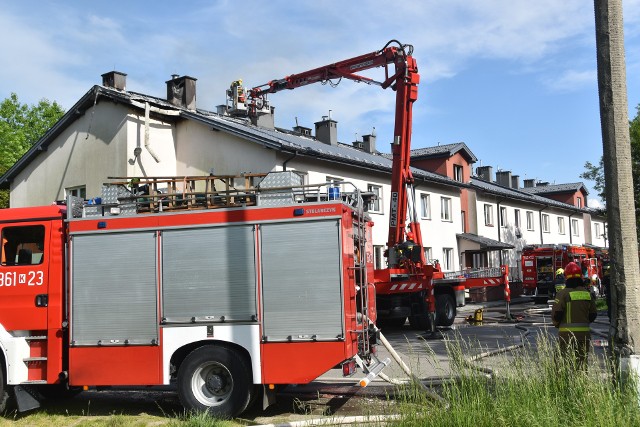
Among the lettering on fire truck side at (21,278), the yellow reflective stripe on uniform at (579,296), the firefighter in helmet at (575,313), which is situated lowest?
the firefighter in helmet at (575,313)

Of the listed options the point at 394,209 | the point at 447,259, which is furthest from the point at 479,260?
the point at 394,209

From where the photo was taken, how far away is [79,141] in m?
24.6

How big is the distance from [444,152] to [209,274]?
2743 centimetres

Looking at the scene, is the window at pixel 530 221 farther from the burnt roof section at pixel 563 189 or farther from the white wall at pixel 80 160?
the white wall at pixel 80 160

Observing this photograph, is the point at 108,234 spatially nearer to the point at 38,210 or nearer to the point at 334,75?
the point at 38,210

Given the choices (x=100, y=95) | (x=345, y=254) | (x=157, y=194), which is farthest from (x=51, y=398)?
(x=100, y=95)

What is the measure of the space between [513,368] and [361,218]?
131 inches

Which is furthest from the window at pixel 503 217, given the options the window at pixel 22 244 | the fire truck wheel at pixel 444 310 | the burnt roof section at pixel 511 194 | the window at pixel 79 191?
the window at pixel 22 244

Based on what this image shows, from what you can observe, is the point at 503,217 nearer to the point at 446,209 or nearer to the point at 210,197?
the point at 446,209

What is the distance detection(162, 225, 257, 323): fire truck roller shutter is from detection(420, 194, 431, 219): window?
23.3 meters

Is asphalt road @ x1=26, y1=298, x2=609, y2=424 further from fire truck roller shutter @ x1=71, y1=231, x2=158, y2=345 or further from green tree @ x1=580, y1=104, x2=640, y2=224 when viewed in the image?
green tree @ x1=580, y1=104, x2=640, y2=224

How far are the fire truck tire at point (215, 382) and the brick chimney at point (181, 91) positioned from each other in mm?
18623

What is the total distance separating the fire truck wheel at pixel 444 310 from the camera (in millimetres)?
17328

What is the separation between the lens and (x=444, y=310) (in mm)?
17422
